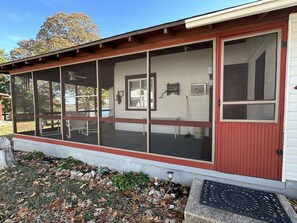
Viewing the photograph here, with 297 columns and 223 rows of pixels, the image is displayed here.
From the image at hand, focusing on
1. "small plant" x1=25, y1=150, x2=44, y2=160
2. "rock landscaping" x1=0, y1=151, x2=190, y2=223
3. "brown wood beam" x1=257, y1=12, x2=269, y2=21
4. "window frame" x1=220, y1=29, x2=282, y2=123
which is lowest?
"rock landscaping" x1=0, y1=151, x2=190, y2=223

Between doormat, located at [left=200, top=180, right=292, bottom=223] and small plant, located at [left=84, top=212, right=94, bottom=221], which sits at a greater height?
doormat, located at [left=200, top=180, right=292, bottom=223]

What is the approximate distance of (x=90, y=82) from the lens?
6164mm

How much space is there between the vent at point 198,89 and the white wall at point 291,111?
130 inches

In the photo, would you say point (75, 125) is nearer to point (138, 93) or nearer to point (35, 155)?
point (35, 155)

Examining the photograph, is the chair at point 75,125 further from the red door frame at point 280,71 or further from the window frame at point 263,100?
the window frame at point 263,100

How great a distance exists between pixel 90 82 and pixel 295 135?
19.1 feet

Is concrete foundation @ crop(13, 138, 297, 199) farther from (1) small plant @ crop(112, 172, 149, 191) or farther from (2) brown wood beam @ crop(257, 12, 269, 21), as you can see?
(2) brown wood beam @ crop(257, 12, 269, 21)

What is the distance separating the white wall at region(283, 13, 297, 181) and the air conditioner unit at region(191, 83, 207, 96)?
3.30 m

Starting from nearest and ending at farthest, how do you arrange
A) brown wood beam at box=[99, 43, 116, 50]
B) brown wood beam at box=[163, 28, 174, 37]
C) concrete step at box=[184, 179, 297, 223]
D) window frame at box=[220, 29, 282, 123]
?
concrete step at box=[184, 179, 297, 223], window frame at box=[220, 29, 282, 123], brown wood beam at box=[163, 28, 174, 37], brown wood beam at box=[99, 43, 116, 50]

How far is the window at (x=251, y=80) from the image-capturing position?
7.95 ft

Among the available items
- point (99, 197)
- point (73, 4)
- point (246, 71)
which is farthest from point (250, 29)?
point (73, 4)

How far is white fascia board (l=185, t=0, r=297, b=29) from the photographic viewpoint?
1912 mm

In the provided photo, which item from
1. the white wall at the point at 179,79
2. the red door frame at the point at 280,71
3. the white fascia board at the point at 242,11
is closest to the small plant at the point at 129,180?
the red door frame at the point at 280,71

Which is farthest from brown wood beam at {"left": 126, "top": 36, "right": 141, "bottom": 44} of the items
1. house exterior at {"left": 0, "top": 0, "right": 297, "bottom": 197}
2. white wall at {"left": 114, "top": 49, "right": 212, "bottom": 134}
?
white wall at {"left": 114, "top": 49, "right": 212, "bottom": 134}
